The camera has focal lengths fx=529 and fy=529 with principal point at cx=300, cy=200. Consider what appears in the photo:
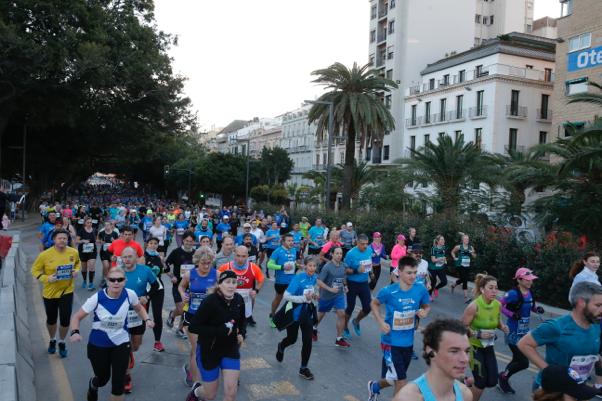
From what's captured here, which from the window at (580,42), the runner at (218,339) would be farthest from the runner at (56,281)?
the window at (580,42)

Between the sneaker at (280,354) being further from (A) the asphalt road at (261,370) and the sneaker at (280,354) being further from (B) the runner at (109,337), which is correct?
(B) the runner at (109,337)

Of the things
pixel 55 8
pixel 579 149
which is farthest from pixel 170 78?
pixel 579 149

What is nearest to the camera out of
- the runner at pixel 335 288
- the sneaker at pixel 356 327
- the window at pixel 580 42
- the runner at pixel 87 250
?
the runner at pixel 335 288

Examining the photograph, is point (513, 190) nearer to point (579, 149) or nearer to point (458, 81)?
point (579, 149)

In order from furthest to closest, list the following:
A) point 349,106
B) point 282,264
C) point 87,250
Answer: point 349,106 < point 87,250 < point 282,264

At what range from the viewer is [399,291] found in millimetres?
6102

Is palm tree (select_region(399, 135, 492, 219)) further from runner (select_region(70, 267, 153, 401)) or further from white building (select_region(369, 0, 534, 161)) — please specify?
white building (select_region(369, 0, 534, 161))

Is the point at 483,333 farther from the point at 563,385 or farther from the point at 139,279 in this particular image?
the point at 139,279

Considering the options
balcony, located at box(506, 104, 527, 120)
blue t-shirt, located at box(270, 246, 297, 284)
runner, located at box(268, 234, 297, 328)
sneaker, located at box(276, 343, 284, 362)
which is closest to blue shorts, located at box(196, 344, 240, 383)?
sneaker, located at box(276, 343, 284, 362)

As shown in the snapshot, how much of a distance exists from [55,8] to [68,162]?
1927cm

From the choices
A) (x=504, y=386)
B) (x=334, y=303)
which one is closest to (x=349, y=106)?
(x=334, y=303)

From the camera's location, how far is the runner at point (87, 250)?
1220 centimetres

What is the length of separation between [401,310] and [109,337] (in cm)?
314

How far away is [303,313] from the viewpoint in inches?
285
